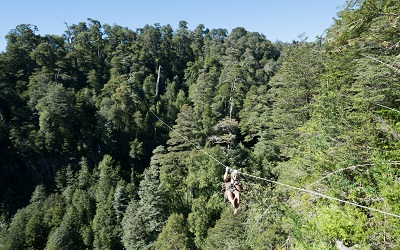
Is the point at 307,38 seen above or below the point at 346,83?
above

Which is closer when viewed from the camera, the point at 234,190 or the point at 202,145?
the point at 234,190

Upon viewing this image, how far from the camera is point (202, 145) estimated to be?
2805 centimetres

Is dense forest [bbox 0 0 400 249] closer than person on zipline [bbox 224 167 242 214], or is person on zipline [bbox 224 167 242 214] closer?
person on zipline [bbox 224 167 242 214]

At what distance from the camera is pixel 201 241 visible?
18078 millimetres

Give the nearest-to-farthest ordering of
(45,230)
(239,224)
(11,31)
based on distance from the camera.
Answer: (239,224)
(45,230)
(11,31)

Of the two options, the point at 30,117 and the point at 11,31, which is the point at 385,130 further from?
the point at 11,31

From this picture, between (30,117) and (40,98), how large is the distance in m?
3.21

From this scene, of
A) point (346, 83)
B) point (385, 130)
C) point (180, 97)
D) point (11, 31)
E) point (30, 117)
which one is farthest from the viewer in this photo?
point (11, 31)

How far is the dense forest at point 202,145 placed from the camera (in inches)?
293

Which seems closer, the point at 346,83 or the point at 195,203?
the point at 346,83

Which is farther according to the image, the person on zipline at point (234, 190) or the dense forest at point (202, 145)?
the dense forest at point (202, 145)

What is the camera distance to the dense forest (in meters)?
7.45

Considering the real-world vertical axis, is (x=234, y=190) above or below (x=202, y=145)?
above

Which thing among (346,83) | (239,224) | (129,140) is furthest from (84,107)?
(346,83)
